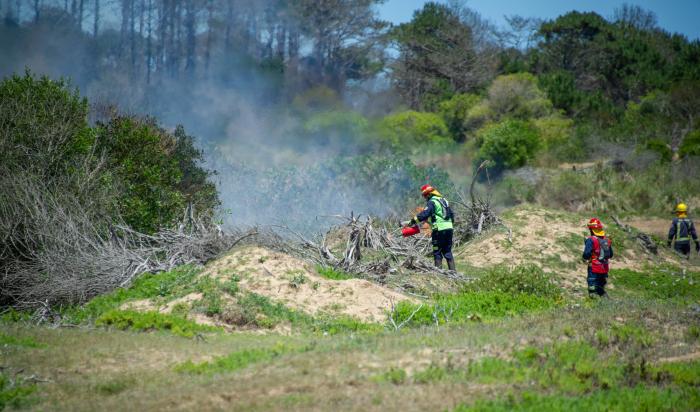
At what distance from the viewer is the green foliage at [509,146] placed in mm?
35344

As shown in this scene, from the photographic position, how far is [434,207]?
625 inches

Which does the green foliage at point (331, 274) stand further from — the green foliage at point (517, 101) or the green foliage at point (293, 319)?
the green foliage at point (517, 101)

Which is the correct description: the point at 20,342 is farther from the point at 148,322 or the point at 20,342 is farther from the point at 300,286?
the point at 300,286

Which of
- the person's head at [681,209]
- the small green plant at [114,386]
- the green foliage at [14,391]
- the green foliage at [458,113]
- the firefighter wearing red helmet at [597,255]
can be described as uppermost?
the green foliage at [458,113]

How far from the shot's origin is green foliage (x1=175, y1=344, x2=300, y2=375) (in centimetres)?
880

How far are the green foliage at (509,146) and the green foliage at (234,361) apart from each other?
27033mm

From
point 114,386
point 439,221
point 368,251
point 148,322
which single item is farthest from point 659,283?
point 114,386

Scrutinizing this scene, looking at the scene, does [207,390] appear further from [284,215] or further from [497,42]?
[497,42]

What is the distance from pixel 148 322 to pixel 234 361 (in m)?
2.70

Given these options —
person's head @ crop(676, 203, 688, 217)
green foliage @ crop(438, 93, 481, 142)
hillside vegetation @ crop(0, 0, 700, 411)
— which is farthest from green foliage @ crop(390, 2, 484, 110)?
person's head @ crop(676, 203, 688, 217)

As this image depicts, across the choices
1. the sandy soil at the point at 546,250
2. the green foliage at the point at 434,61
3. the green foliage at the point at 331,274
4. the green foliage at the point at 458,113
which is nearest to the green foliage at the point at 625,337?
the green foliage at the point at 331,274

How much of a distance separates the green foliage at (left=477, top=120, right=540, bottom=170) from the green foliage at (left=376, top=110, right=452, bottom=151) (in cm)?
360

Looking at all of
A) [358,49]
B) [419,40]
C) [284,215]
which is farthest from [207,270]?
[419,40]

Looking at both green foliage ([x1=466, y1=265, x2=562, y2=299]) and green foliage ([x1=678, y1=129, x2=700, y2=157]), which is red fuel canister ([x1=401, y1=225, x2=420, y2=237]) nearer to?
green foliage ([x1=466, y1=265, x2=562, y2=299])
